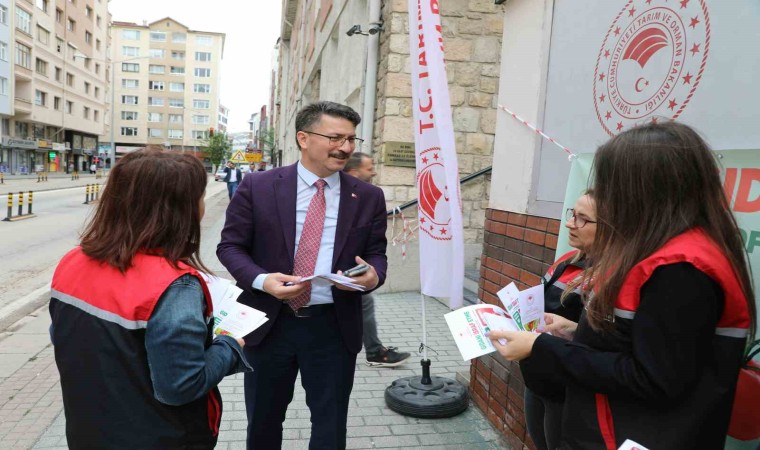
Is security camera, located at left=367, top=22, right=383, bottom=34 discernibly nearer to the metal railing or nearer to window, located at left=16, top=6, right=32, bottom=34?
the metal railing

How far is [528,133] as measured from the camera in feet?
11.2

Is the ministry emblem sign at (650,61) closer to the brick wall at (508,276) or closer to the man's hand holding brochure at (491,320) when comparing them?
the brick wall at (508,276)

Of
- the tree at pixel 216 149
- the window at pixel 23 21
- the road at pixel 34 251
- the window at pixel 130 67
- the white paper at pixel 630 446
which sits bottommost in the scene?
the road at pixel 34 251

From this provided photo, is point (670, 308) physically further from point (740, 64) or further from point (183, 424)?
point (183, 424)

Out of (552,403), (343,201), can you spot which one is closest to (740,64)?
(552,403)

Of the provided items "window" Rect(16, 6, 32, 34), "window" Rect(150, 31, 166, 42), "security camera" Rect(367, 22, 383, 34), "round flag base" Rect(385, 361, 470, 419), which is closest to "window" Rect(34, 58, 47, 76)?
"window" Rect(16, 6, 32, 34)

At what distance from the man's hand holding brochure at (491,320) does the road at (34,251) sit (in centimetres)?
163

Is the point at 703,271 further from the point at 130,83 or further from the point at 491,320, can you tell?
the point at 130,83

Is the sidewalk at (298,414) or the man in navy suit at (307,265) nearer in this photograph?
the man in navy suit at (307,265)

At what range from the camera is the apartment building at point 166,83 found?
7888 cm

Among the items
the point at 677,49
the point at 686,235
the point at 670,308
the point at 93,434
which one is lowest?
the point at 93,434

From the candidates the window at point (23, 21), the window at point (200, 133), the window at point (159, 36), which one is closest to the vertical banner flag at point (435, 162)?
the window at point (23, 21)

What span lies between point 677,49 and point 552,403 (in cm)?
155

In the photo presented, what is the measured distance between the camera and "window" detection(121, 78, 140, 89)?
79188 mm
